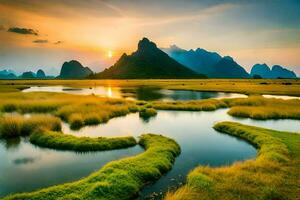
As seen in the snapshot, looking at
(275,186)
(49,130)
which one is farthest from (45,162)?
(275,186)

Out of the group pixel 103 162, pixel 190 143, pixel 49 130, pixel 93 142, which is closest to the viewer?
pixel 103 162

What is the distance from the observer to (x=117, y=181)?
792 inches

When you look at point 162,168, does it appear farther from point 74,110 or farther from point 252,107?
point 252,107

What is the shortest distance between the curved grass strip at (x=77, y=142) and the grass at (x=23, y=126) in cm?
302

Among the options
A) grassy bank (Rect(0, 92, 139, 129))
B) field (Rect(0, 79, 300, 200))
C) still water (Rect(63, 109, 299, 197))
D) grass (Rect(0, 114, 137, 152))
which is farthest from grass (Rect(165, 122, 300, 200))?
grassy bank (Rect(0, 92, 139, 129))

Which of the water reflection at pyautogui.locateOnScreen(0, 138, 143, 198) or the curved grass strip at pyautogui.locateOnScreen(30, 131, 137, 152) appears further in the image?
the curved grass strip at pyautogui.locateOnScreen(30, 131, 137, 152)

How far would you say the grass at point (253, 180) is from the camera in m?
17.8

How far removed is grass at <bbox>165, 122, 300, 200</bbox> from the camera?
1781 cm

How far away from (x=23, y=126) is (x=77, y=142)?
1113 centimetres

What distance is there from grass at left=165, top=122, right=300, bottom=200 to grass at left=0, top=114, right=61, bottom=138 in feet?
78.9

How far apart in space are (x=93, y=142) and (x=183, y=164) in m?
11.4

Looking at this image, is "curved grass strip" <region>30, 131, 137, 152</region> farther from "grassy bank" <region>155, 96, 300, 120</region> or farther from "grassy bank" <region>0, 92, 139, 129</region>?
"grassy bank" <region>155, 96, 300, 120</region>

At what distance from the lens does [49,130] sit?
3725 cm

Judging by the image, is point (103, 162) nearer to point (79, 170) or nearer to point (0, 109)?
point (79, 170)
